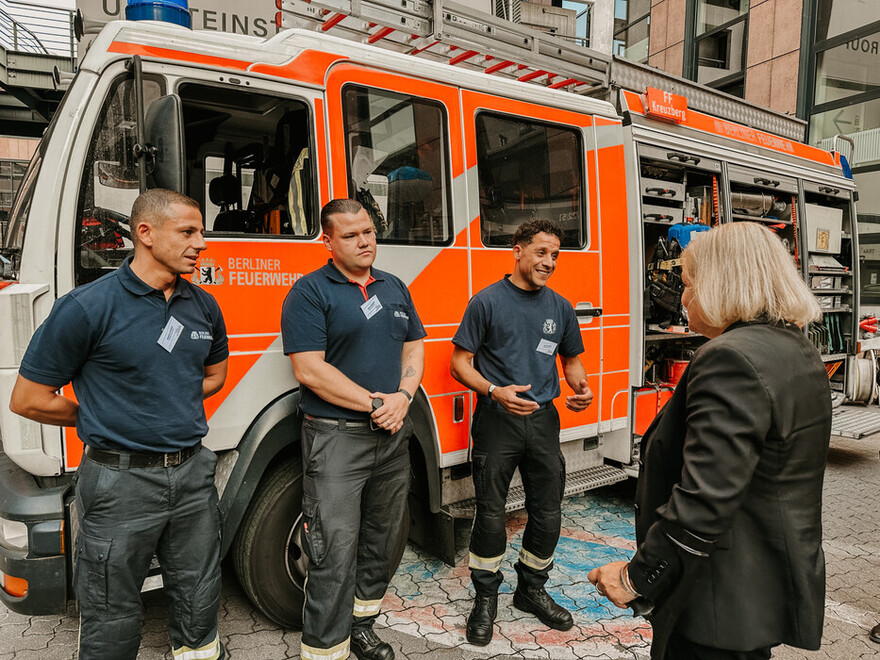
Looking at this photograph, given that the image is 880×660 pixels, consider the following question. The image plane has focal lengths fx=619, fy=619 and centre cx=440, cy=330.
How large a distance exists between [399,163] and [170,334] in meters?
1.50

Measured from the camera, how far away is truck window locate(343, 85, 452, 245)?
3.04 meters

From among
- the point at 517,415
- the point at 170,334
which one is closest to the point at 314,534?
the point at 170,334

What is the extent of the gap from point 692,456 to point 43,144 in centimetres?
273

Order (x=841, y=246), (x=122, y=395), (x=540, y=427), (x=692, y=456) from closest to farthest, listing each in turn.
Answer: (x=692, y=456)
(x=122, y=395)
(x=540, y=427)
(x=841, y=246)

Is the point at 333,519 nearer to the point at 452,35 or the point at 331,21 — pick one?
the point at 331,21

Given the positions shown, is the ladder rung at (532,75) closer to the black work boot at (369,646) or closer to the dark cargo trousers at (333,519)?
the dark cargo trousers at (333,519)

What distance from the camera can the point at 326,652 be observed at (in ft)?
8.41

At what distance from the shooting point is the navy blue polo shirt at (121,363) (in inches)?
81.7

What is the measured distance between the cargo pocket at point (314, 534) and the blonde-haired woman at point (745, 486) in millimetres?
1292

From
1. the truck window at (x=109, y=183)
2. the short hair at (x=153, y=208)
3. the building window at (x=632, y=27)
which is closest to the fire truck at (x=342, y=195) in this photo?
the truck window at (x=109, y=183)

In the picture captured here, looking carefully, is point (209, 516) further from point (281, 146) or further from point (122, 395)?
point (281, 146)

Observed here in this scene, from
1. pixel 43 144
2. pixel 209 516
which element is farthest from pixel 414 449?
pixel 43 144

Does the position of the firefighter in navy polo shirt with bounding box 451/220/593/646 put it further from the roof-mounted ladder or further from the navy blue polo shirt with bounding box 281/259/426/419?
the roof-mounted ladder

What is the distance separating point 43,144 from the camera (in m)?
2.58
